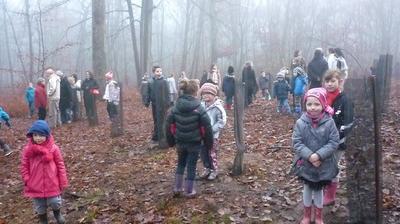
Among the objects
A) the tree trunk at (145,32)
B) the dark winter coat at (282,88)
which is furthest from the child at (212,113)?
the tree trunk at (145,32)

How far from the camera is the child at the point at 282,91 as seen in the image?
542 inches

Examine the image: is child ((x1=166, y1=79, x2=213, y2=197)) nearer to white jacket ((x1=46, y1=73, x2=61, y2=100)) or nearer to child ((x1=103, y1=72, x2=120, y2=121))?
child ((x1=103, y1=72, x2=120, y2=121))

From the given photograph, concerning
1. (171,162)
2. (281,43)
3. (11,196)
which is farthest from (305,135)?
(281,43)

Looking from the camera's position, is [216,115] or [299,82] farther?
[299,82]

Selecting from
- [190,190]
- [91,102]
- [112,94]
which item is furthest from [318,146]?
[91,102]

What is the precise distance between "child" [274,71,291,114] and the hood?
306 inches

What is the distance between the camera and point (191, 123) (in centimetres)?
632

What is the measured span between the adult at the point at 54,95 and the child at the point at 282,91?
303 inches

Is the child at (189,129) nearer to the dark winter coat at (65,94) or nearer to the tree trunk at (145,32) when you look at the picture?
the dark winter coat at (65,94)

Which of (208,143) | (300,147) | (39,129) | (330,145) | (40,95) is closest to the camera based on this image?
(330,145)

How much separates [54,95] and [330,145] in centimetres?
1223

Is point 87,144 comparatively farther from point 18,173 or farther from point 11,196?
point 11,196

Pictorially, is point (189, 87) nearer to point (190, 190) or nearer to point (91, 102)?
point (190, 190)

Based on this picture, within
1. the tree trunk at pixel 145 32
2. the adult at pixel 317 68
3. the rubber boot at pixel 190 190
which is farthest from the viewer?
the tree trunk at pixel 145 32
